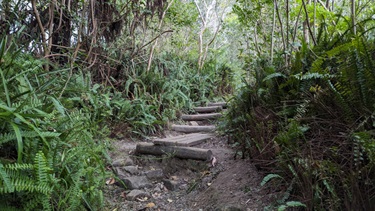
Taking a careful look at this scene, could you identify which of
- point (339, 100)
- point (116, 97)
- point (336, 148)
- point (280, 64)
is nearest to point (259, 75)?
point (280, 64)

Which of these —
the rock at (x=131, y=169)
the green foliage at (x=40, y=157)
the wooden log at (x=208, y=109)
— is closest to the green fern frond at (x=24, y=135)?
the green foliage at (x=40, y=157)

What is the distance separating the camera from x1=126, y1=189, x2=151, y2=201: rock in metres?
3.19

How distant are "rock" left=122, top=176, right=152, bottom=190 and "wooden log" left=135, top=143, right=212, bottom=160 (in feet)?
1.77

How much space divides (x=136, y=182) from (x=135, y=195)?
271 mm

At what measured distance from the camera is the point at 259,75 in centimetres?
382

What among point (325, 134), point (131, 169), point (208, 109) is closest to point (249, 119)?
point (325, 134)

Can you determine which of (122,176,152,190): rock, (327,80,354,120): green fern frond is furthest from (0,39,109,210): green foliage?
(327,80,354,120): green fern frond

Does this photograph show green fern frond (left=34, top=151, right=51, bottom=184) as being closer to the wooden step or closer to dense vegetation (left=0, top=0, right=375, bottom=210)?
dense vegetation (left=0, top=0, right=375, bottom=210)

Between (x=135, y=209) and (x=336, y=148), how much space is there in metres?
1.90

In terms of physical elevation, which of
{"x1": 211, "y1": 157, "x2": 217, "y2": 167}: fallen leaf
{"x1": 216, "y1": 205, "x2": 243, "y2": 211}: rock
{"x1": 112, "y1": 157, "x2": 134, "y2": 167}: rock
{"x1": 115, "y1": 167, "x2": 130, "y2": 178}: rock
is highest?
{"x1": 211, "y1": 157, "x2": 217, "y2": 167}: fallen leaf

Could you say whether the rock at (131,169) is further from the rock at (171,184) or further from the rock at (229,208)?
the rock at (229,208)

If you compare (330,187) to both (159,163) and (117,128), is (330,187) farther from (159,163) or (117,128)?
(117,128)

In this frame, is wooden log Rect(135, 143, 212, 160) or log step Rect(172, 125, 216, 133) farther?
log step Rect(172, 125, 216, 133)

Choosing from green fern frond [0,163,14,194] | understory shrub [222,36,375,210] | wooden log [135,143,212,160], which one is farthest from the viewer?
wooden log [135,143,212,160]
